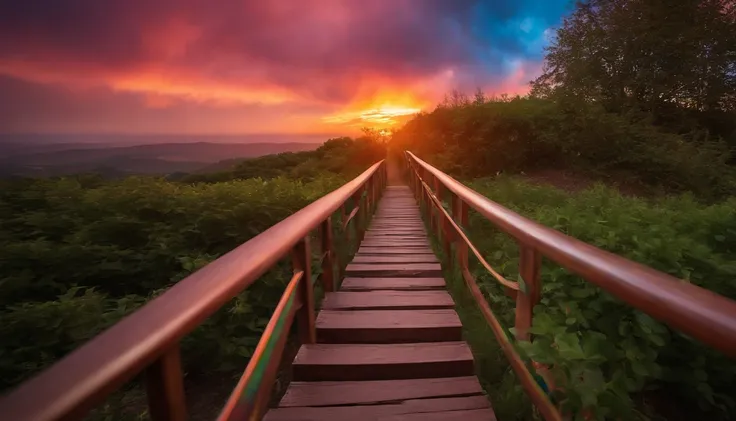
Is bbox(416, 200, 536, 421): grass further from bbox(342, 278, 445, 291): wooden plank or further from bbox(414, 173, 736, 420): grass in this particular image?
bbox(342, 278, 445, 291): wooden plank

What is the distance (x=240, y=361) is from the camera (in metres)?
3.40

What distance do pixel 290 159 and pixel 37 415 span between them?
28.5 m

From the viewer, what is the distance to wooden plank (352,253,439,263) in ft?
14.5

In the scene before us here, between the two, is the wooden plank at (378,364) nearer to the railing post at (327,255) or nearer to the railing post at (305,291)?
the railing post at (305,291)

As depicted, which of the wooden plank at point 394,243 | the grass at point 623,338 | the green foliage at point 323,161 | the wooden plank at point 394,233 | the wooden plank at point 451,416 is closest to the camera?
the grass at point 623,338

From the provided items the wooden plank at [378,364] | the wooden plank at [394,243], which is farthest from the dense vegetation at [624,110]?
the wooden plank at [378,364]

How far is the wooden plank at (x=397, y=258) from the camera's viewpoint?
441cm

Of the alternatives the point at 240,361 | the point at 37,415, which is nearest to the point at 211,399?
the point at 240,361

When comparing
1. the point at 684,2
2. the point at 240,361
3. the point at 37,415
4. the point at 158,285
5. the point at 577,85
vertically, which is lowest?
the point at 240,361

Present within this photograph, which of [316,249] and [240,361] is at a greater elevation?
[316,249]

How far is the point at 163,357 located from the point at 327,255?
85.6 inches

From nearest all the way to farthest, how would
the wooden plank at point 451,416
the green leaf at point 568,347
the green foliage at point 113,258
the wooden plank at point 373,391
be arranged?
the green leaf at point 568,347 < the wooden plank at point 451,416 < the wooden plank at point 373,391 < the green foliage at point 113,258

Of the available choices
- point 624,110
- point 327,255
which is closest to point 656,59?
point 624,110

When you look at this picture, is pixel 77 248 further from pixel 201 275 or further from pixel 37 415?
pixel 37 415
